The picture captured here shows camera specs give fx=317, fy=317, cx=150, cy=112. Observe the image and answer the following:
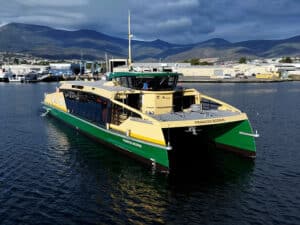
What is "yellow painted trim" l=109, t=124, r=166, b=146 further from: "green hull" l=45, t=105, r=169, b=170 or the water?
the water

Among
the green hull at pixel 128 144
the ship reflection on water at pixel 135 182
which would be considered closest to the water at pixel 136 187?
the ship reflection on water at pixel 135 182

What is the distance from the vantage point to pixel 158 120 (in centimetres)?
2514

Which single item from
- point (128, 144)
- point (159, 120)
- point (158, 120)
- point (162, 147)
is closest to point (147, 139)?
point (162, 147)

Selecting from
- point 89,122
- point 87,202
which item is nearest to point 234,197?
point 87,202

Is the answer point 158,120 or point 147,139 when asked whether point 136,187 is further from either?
point 158,120

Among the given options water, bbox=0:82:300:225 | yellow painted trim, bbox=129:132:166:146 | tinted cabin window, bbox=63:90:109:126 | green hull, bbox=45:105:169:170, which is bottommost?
water, bbox=0:82:300:225

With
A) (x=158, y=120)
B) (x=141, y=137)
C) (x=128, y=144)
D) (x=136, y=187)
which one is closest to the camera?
(x=136, y=187)

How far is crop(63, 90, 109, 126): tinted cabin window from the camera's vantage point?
31002 millimetres

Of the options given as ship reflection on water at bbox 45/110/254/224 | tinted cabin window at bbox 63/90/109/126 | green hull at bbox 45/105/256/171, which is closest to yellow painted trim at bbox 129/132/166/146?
green hull at bbox 45/105/256/171

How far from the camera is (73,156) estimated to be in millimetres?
29438

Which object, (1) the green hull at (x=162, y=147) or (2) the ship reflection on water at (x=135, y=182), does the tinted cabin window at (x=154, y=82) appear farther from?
(2) the ship reflection on water at (x=135, y=182)

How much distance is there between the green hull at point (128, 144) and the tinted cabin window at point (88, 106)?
0.72m

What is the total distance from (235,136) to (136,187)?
11.1 m

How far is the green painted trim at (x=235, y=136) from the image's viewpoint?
2698 cm
